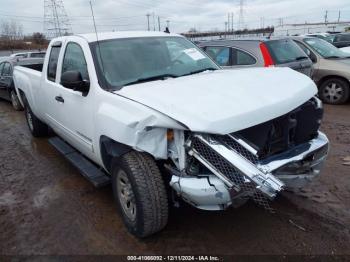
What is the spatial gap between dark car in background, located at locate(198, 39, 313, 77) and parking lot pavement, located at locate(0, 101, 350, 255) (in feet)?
10.4

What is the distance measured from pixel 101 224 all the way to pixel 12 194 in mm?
1596

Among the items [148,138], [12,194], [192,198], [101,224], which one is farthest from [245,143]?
[12,194]

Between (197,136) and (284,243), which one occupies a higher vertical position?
(197,136)

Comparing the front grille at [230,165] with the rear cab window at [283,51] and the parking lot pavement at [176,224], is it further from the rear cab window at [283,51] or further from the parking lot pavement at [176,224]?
the rear cab window at [283,51]

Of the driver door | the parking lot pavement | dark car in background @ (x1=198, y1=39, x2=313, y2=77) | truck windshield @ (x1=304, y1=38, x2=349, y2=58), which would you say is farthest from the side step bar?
truck windshield @ (x1=304, y1=38, x2=349, y2=58)

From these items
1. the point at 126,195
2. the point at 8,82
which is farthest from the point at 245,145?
the point at 8,82

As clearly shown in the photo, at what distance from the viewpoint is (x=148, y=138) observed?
2.80m

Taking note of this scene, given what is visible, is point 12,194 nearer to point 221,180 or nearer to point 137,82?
point 137,82

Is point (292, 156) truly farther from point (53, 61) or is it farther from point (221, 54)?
point (221, 54)

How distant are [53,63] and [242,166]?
353 cm

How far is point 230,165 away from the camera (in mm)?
2486

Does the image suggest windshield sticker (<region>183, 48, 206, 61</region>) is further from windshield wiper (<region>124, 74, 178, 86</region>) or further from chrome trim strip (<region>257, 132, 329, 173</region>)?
chrome trim strip (<region>257, 132, 329, 173</region>)

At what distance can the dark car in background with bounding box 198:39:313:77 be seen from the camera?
7.24 metres

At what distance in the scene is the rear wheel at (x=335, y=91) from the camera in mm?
8305
